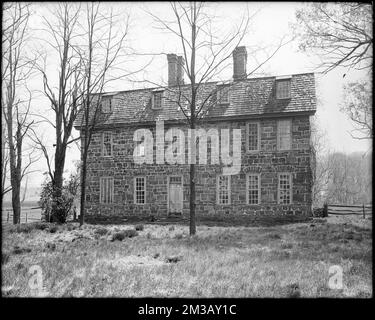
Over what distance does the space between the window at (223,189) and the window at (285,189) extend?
9.08 ft

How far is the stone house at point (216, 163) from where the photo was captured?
1692cm

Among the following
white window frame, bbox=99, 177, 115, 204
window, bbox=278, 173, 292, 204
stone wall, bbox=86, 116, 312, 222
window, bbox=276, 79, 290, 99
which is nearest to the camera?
stone wall, bbox=86, 116, 312, 222

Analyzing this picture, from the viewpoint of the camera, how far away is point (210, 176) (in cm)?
1792

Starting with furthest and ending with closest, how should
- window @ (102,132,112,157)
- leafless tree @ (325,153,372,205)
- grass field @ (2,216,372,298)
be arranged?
leafless tree @ (325,153,372,205) → window @ (102,132,112,157) → grass field @ (2,216,372,298)

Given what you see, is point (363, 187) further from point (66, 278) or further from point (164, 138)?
point (66, 278)

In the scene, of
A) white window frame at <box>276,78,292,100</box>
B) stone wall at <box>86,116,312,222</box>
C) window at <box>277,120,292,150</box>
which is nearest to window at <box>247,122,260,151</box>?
stone wall at <box>86,116,312,222</box>

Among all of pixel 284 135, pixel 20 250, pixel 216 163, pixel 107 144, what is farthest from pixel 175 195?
pixel 20 250

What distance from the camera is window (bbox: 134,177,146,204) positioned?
19.3 meters

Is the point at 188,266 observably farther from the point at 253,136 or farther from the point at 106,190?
the point at 106,190

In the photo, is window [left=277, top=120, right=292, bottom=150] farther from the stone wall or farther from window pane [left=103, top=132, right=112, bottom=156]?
window pane [left=103, top=132, right=112, bottom=156]

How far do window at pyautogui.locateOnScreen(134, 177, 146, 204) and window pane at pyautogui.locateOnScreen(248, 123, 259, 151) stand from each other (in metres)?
6.60

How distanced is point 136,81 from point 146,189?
9.18 m
